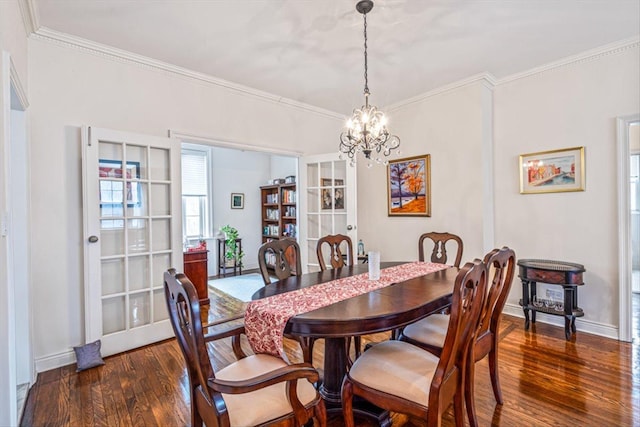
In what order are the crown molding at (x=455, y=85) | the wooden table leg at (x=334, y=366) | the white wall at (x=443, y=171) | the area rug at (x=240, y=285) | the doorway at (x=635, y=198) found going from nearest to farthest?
the wooden table leg at (x=334, y=366) → the crown molding at (x=455, y=85) → the white wall at (x=443, y=171) → the doorway at (x=635, y=198) → the area rug at (x=240, y=285)

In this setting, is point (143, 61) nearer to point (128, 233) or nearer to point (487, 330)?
point (128, 233)

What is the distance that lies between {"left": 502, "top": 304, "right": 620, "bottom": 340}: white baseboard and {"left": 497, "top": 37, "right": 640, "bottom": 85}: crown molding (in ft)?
8.26

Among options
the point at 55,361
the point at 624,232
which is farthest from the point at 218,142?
the point at 624,232

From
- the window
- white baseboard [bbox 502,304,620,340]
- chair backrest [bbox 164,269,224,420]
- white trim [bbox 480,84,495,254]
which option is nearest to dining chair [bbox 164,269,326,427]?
chair backrest [bbox 164,269,224,420]

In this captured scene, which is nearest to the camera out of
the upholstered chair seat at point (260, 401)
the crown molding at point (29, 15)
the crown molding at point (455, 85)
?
the upholstered chair seat at point (260, 401)

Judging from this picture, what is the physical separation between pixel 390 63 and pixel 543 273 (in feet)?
8.25

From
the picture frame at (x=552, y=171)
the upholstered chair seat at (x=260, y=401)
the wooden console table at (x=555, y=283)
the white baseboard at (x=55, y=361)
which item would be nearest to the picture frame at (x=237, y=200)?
the white baseboard at (x=55, y=361)

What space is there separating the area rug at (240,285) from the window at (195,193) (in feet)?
3.60

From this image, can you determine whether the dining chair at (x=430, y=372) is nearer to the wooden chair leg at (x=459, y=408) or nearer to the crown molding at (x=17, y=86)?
the wooden chair leg at (x=459, y=408)

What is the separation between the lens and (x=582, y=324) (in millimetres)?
3135

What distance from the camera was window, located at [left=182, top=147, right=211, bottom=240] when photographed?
6.11 m

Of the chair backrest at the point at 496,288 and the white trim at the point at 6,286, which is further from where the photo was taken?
the chair backrest at the point at 496,288

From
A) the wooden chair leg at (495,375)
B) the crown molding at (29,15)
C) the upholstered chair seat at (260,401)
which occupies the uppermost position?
the crown molding at (29,15)

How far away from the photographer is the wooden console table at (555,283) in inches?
114
